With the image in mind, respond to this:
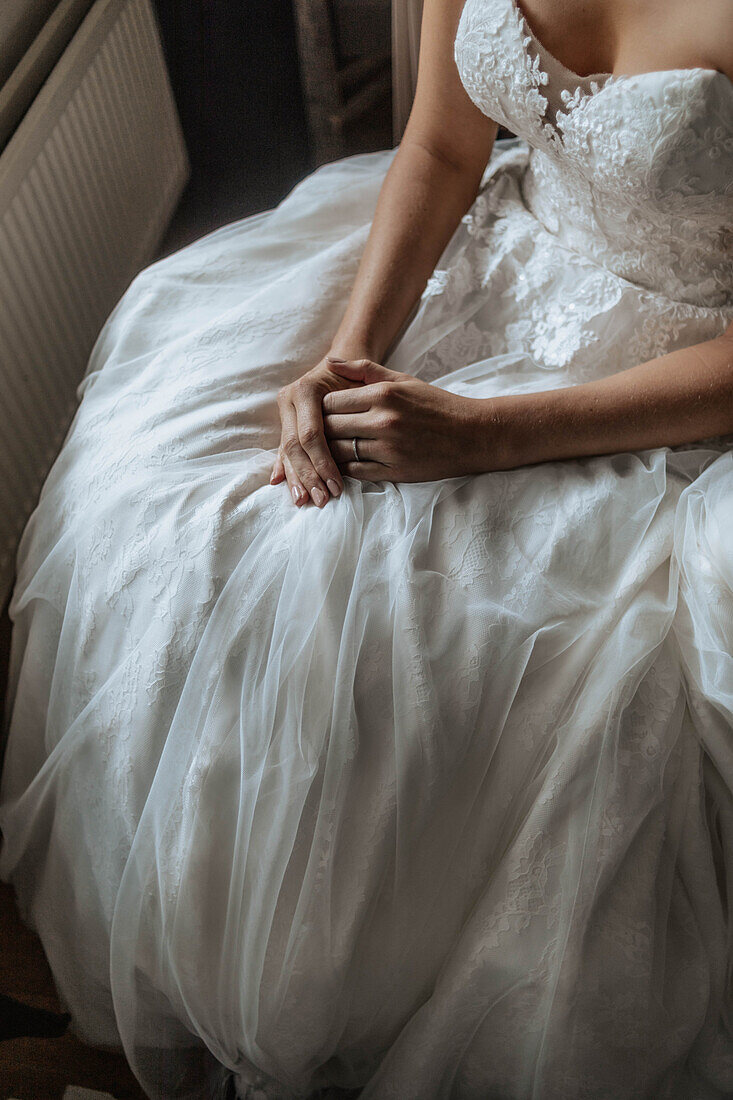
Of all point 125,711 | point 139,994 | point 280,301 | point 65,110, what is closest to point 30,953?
point 139,994

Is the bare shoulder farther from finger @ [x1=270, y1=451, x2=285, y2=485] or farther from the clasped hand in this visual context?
finger @ [x1=270, y1=451, x2=285, y2=485]

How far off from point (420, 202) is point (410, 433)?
429 millimetres

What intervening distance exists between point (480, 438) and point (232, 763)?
414 mm

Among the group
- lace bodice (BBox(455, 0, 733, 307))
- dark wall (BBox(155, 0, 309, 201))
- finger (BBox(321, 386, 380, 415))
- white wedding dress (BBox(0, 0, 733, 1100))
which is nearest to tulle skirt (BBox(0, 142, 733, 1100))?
white wedding dress (BBox(0, 0, 733, 1100))

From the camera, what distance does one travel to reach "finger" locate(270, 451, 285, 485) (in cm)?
91

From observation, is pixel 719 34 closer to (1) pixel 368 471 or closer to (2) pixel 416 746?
(1) pixel 368 471

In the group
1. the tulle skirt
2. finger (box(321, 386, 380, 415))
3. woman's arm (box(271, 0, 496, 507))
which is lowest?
the tulle skirt

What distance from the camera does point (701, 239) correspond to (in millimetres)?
942

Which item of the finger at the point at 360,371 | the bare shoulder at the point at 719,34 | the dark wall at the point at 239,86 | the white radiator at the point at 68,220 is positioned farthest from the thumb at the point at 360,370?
the dark wall at the point at 239,86

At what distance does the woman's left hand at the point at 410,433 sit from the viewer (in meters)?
0.89

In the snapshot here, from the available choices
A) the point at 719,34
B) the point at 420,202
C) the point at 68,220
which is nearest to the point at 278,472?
the point at 420,202

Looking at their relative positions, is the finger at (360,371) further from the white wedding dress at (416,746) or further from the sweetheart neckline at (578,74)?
the sweetheart neckline at (578,74)

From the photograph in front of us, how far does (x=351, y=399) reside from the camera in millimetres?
928

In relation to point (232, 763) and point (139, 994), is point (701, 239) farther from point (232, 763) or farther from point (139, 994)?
point (139, 994)
